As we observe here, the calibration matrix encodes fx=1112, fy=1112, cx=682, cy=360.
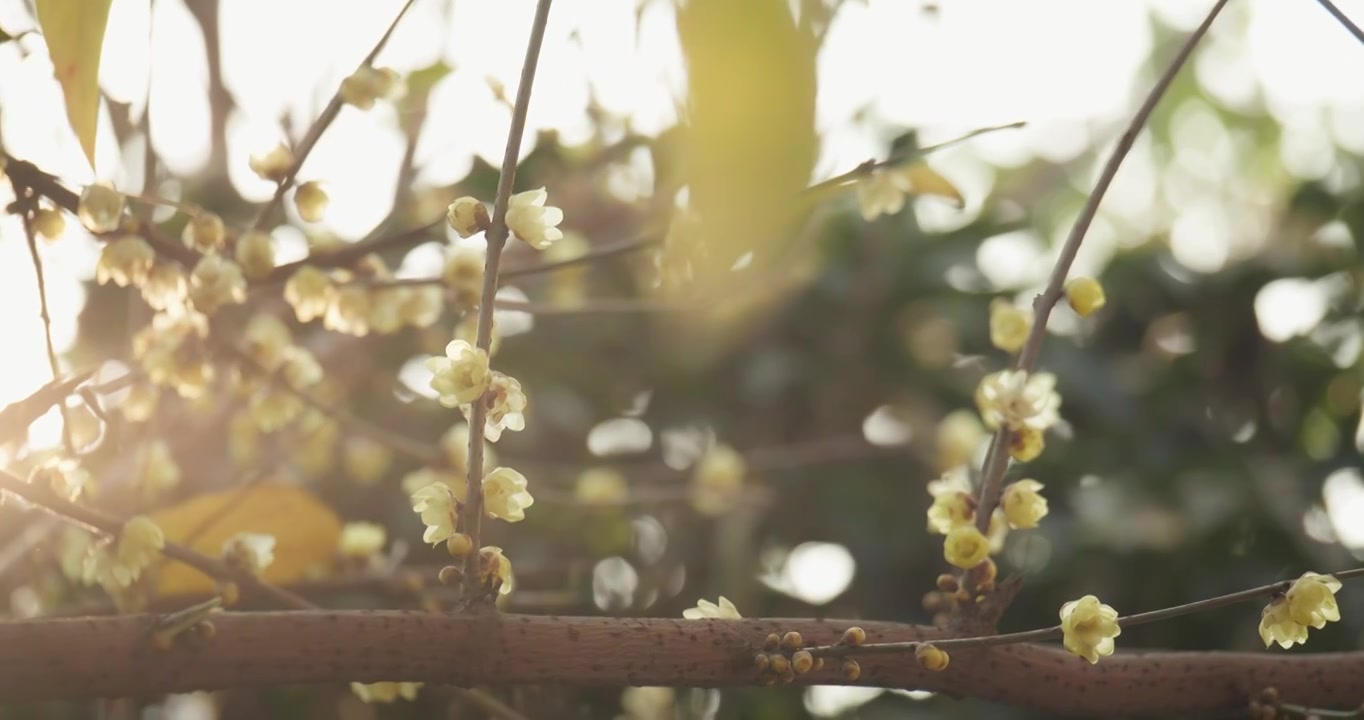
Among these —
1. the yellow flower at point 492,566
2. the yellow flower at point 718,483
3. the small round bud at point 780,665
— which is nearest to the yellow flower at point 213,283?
the yellow flower at point 492,566

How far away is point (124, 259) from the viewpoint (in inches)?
22.5

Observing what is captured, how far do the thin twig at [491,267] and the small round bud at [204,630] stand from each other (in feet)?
0.32

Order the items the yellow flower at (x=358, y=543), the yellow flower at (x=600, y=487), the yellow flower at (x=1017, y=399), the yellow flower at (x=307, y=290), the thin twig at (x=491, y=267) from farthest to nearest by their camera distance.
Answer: the yellow flower at (x=600, y=487)
the yellow flower at (x=358, y=543)
the yellow flower at (x=307, y=290)
the yellow flower at (x=1017, y=399)
the thin twig at (x=491, y=267)

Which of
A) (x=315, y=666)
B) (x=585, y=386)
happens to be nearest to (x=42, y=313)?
(x=315, y=666)

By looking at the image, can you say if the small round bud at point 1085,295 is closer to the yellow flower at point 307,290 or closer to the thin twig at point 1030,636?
the thin twig at point 1030,636

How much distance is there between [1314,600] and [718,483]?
594 millimetres

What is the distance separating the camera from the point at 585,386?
1238mm

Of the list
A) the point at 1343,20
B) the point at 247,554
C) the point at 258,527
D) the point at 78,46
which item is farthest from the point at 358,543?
the point at 1343,20

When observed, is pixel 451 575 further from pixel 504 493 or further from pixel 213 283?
pixel 213 283

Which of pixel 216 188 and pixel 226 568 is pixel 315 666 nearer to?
pixel 226 568

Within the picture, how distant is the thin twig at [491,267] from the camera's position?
38 cm

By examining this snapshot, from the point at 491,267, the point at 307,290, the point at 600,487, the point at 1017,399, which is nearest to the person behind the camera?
the point at 491,267

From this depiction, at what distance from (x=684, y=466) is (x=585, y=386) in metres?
0.14

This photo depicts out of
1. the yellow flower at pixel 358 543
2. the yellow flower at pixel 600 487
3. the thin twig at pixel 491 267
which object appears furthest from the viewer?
the yellow flower at pixel 600 487
